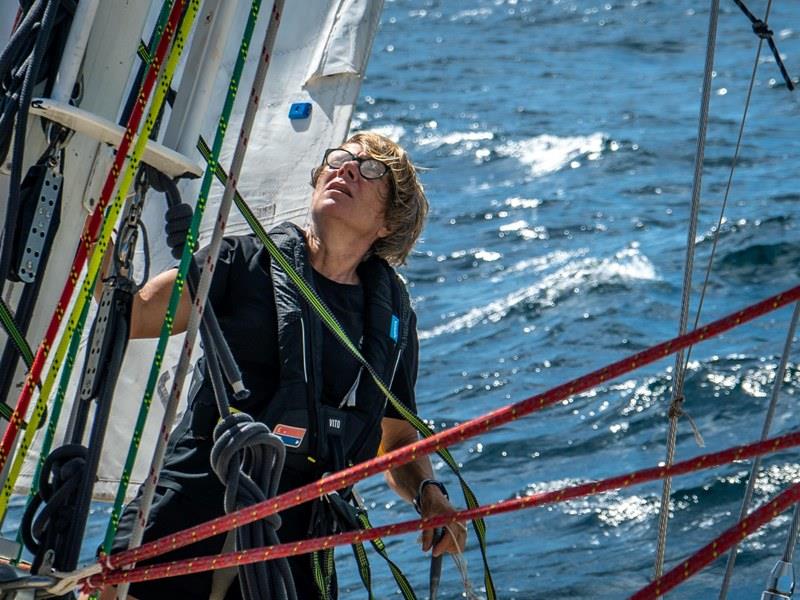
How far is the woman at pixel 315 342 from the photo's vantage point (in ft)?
8.26

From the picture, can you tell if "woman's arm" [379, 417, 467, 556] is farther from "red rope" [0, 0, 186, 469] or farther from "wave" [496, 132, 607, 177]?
"wave" [496, 132, 607, 177]

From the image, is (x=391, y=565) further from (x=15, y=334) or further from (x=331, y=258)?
(x=15, y=334)

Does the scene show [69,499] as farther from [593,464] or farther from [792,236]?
[792,236]

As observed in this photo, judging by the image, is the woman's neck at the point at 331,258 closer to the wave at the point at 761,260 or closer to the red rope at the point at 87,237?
the red rope at the point at 87,237

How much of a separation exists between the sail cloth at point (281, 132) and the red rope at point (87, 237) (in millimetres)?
1346

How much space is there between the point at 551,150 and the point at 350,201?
8592 mm

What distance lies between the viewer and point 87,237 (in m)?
2.16

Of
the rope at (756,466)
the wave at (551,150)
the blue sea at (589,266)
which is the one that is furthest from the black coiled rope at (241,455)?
the wave at (551,150)

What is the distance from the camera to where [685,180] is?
404 inches

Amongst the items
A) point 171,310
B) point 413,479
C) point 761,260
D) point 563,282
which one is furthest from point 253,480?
point 761,260

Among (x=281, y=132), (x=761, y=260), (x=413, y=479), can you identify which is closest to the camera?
(x=413, y=479)

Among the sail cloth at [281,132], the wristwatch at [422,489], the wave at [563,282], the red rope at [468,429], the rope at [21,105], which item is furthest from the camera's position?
the wave at [563,282]

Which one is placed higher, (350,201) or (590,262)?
(590,262)

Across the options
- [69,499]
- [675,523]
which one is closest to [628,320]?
[675,523]
